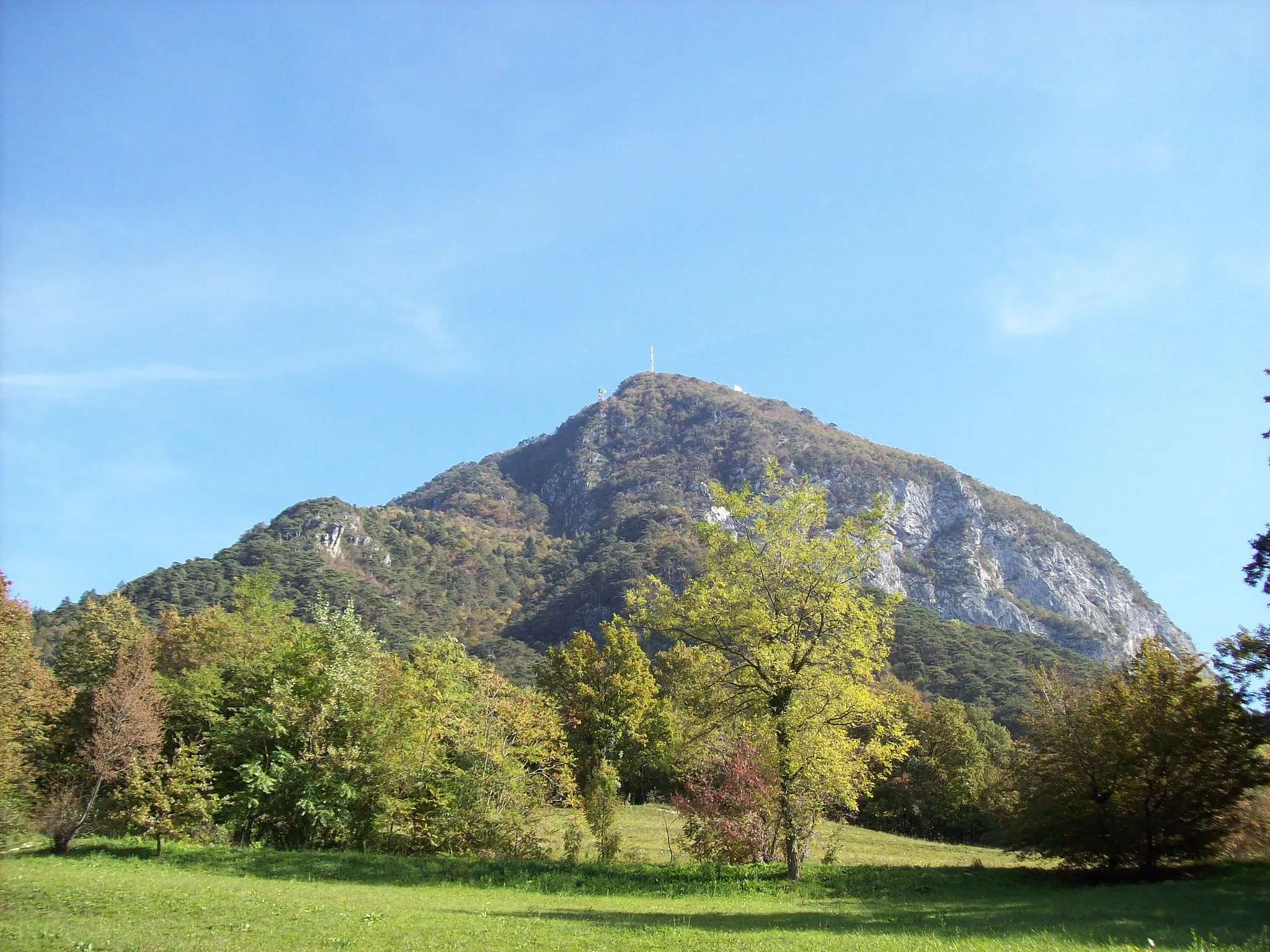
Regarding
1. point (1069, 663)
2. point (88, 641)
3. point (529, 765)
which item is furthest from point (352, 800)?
point (1069, 663)

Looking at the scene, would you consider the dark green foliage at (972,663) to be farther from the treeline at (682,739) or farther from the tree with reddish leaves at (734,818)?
the tree with reddish leaves at (734,818)

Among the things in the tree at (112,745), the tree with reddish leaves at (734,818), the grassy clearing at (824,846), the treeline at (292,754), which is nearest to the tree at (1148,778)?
the grassy clearing at (824,846)

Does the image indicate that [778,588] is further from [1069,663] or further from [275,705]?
[1069,663]

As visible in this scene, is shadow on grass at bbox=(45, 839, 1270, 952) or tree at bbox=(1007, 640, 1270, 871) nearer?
shadow on grass at bbox=(45, 839, 1270, 952)

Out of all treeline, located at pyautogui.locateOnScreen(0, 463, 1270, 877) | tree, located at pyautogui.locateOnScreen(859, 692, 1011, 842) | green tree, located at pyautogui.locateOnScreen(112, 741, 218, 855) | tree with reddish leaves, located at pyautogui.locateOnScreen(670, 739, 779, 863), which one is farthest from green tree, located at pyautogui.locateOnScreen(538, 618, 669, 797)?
green tree, located at pyautogui.locateOnScreen(112, 741, 218, 855)

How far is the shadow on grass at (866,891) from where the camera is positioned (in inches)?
610

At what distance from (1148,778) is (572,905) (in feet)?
60.3

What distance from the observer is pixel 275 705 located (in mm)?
30422

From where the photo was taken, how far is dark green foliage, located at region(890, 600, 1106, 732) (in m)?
99.0

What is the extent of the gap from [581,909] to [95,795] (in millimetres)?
19039

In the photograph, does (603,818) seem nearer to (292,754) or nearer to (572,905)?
(572,905)

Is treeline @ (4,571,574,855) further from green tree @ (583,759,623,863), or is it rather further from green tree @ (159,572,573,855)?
green tree @ (583,759,623,863)

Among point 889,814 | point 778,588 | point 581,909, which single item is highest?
point 778,588

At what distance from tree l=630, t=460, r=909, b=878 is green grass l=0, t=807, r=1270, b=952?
11.9 ft
